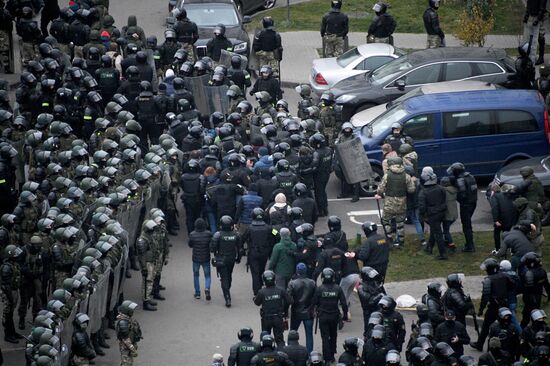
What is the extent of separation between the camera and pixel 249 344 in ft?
72.3

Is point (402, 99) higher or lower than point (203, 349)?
higher

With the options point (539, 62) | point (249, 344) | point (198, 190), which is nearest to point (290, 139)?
point (198, 190)

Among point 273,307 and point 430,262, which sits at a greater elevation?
point 273,307

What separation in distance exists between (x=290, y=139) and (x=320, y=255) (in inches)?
169

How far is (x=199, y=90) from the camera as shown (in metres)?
31.7

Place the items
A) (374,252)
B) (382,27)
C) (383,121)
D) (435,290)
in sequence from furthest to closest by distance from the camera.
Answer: (382,27) → (383,121) → (374,252) → (435,290)

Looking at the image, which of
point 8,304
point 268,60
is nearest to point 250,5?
point 268,60

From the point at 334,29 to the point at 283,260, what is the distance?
38.0 feet

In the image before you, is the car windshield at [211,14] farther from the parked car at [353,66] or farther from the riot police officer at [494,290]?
the riot police officer at [494,290]

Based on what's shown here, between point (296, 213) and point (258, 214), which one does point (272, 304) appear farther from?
point (296, 213)

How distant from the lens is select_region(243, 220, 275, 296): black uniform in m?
25.5

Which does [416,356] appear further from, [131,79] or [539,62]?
[539,62]

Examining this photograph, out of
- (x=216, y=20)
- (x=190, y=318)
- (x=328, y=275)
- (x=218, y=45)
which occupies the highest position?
(x=216, y=20)

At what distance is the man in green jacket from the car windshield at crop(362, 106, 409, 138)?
4.90 m
